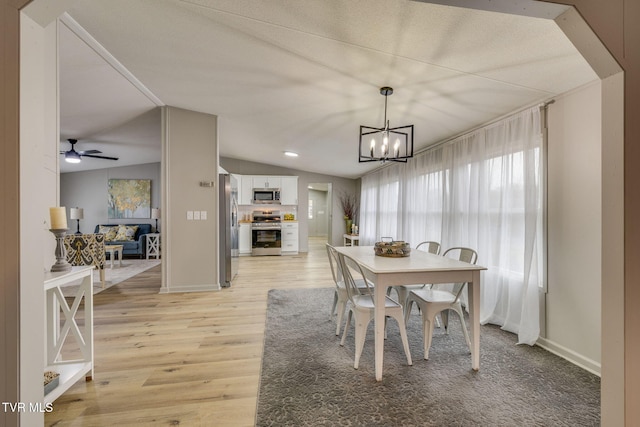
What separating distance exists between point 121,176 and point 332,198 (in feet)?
19.8

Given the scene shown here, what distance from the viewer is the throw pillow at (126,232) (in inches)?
266

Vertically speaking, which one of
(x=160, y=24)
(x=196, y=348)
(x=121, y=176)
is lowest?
(x=196, y=348)

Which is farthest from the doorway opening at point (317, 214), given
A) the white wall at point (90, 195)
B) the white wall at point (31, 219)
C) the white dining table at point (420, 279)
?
the white wall at point (31, 219)

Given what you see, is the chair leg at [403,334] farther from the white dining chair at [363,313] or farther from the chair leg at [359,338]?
the chair leg at [359,338]

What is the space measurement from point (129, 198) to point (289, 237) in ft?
15.0

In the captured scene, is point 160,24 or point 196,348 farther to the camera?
point 196,348

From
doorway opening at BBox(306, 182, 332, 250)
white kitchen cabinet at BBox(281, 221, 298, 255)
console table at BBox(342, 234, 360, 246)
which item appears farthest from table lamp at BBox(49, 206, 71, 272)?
doorway opening at BBox(306, 182, 332, 250)

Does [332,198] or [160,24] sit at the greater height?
[160,24]

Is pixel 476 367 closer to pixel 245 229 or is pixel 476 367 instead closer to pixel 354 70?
pixel 354 70

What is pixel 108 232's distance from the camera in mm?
6785

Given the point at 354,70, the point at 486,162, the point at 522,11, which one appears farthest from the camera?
the point at 486,162

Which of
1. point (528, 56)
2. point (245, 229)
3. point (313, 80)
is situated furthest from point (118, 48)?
point (245, 229)

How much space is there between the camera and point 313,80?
100 inches

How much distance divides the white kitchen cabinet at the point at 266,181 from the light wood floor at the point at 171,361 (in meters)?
3.87
